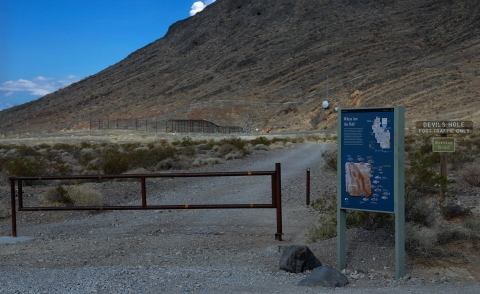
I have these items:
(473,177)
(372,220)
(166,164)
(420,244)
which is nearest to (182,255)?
(372,220)

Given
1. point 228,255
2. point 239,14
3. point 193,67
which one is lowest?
point 228,255

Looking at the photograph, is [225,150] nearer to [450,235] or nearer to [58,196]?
[58,196]

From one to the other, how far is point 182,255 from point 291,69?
7648 centimetres

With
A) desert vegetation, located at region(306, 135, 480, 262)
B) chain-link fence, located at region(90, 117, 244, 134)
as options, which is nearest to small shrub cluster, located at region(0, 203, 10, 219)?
desert vegetation, located at region(306, 135, 480, 262)


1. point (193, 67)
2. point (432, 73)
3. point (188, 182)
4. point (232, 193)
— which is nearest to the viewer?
point (232, 193)

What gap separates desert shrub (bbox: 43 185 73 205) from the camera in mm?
13188

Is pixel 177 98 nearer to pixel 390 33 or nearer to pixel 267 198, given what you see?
pixel 390 33

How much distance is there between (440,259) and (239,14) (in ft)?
334

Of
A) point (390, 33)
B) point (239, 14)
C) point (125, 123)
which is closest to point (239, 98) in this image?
point (125, 123)

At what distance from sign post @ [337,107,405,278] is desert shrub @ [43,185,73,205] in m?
8.02

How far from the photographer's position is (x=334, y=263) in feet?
24.3

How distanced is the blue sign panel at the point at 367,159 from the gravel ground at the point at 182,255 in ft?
3.03

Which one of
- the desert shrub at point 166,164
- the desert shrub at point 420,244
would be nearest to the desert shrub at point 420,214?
the desert shrub at point 420,244

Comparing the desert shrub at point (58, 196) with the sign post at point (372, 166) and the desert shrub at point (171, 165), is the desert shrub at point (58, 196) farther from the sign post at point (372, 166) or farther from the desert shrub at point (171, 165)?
the sign post at point (372, 166)
